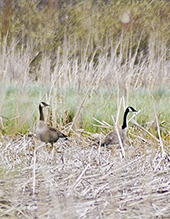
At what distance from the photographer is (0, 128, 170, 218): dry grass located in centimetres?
84

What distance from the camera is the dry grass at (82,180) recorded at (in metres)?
0.84

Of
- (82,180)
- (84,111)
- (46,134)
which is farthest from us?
(84,111)

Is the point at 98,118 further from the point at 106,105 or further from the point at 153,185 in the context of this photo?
the point at 153,185

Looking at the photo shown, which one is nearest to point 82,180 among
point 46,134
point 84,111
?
point 46,134

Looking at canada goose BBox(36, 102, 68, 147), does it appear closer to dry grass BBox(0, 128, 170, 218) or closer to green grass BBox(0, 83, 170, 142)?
dry grass BBox(0, 128, 170, 218)

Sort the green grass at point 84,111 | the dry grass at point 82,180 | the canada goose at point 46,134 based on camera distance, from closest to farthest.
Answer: the dry grass at point 82,180, the canada goose at point 46,134, the green grass at point 84,111

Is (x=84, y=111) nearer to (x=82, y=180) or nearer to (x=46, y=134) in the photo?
(x=46, y=134)

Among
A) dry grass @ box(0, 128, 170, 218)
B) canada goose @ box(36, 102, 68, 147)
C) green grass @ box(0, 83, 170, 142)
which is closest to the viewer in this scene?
dry grass @ box(0, 128, 170, 218)

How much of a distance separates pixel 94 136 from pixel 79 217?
25.9 inches

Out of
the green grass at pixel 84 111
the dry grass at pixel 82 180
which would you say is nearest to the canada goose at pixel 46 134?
the dry grass at pixel 82 180

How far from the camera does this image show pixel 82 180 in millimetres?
1038

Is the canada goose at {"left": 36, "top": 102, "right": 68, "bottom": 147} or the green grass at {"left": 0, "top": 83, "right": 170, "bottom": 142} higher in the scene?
the canada goose at {"left": 36, "top": 102, "right": 68, "bottom": 147}

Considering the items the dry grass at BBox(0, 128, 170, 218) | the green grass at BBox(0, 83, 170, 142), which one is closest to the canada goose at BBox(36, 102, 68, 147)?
the dry grass at BBox(0, 128, 170, 218)

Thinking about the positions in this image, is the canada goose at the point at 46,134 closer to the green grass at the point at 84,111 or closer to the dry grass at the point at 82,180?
the dry grass at the point at 82,180
